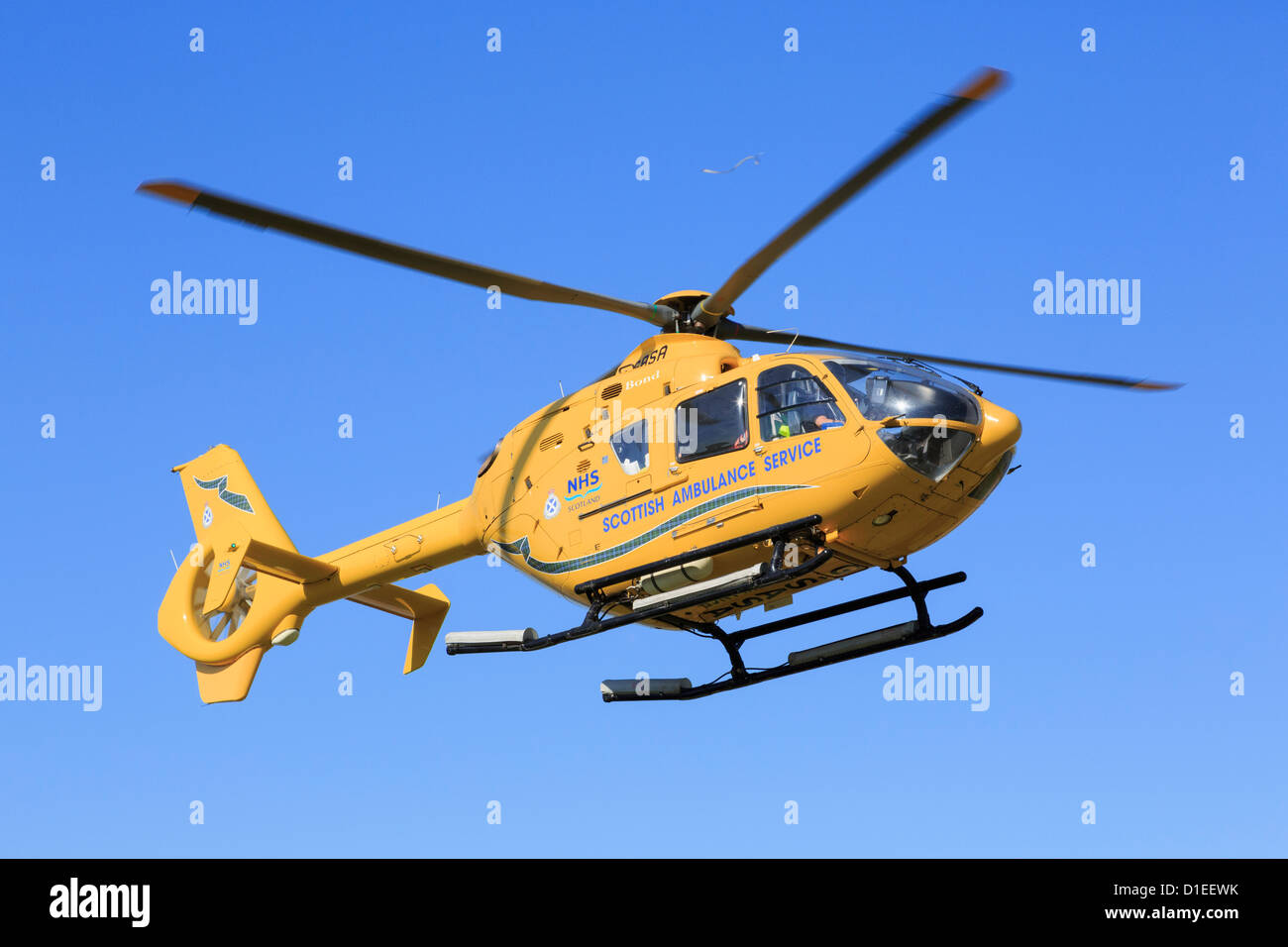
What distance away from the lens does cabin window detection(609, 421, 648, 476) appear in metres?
18.6

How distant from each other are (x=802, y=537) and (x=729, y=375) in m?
2.21

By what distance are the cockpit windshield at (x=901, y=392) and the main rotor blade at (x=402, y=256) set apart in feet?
11.2

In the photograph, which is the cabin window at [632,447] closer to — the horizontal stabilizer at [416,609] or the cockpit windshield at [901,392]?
the cockpit windshield at [901,392]

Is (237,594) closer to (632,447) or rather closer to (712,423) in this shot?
(632,447)

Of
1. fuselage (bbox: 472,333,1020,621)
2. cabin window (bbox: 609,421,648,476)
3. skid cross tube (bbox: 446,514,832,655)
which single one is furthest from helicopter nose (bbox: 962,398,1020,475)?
cabin window (bbox: 609,421,648,476)

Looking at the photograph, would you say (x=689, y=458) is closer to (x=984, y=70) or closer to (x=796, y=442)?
(x=796, y=442)

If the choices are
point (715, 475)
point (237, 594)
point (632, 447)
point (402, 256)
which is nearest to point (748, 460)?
point (715, 475)

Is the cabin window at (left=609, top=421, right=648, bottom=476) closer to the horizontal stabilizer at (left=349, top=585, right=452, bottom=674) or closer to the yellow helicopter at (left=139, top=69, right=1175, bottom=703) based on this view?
the yellow helicopter at (left=139, top=69, right=1175, bottom=703)

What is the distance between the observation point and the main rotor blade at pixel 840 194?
1401cm

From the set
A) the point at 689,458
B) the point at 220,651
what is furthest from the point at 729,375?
the point at 220,651

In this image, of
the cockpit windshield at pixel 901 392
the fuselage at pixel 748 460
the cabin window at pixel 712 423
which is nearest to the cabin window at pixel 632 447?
the fuselage at pixel 748 460

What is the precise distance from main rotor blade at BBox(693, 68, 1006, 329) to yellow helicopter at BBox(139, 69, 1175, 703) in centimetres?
2

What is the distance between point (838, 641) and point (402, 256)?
22.5 feet

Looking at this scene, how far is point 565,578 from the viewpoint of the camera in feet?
63.7
